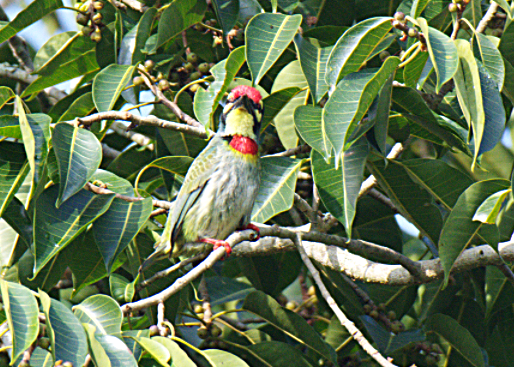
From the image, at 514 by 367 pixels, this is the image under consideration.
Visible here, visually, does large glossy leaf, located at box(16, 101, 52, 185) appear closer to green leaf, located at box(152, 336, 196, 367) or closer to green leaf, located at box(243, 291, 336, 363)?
green leaf, located at box(152, 336, 196, 367)

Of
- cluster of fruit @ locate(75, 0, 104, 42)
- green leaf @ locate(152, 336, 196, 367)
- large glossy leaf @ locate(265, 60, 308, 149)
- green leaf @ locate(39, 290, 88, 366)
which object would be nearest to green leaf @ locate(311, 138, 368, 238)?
large glossy leaf @ locate(265, 60, 308, 149)

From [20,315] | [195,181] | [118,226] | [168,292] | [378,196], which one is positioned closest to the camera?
[20,315]

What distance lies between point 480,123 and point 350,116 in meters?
0.38

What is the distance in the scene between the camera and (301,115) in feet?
6.48

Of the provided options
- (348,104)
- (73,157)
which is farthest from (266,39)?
(73,157)

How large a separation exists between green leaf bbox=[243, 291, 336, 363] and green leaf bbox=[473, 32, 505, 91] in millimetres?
1324

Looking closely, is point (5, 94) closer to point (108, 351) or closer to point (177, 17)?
point (177, 17)

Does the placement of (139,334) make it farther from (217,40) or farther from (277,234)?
(217,40)

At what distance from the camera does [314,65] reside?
211 cm

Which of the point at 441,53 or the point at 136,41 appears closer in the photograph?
the point at 441,53

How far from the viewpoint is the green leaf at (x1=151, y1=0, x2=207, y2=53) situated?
248 cm

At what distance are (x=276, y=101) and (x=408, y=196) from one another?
727 millimetres

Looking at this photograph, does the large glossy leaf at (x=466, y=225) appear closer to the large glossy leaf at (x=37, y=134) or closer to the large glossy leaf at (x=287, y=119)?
the large glossy leaf at (x=287, y=119)

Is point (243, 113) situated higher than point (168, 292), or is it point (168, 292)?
point (243, 113)
